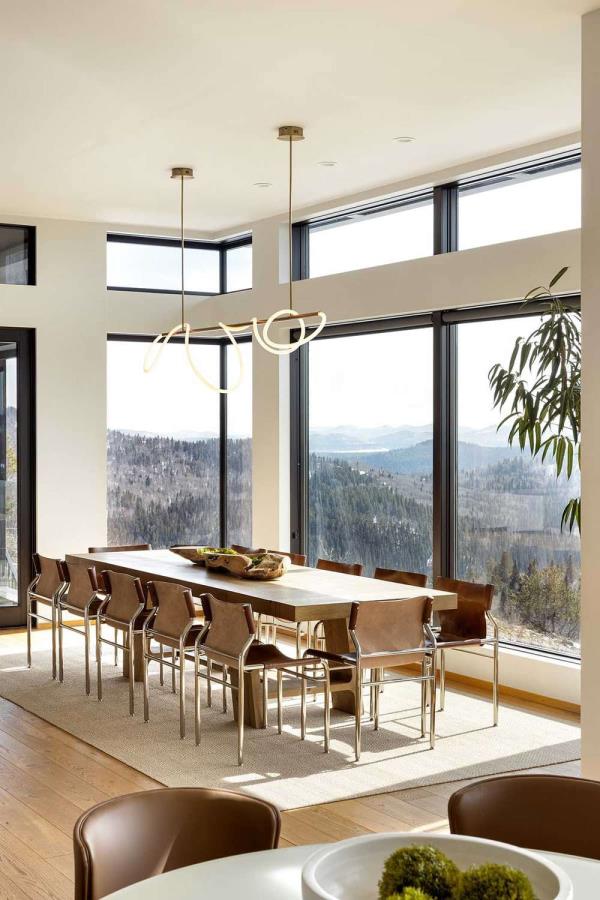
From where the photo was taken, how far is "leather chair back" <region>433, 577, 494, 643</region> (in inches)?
237

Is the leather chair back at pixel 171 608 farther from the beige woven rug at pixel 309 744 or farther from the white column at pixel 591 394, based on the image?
the white column at pixel 591 394

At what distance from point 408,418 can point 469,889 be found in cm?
654

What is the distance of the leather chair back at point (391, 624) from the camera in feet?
17.2

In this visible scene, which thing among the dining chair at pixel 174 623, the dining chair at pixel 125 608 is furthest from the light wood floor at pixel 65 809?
the dining chair at pixel 125 608

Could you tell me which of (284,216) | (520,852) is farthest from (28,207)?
(520,852)

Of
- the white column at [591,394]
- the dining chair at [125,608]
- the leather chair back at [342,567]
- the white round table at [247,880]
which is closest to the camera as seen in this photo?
the white round table at [247,880]

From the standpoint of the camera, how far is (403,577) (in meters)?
6.54

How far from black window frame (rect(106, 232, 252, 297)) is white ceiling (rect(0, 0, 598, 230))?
160 cm

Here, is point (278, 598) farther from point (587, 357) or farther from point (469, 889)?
point (469, 889)

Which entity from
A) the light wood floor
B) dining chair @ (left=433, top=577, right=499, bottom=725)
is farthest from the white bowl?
dining chair @ (left=433, top=577, right=499, bottom=725)

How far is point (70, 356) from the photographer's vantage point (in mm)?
9242

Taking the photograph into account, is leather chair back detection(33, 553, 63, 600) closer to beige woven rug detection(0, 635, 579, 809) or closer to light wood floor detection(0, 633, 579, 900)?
beige woven rug detection(0, 635, 579, 809)

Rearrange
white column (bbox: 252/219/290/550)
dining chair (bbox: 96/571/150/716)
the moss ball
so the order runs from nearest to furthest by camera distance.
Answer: the moss ball, dining chair (bbox: 96/571/150/716), white column (bbox: 252/219/290/550)

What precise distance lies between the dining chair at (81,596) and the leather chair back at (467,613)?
2170mm
